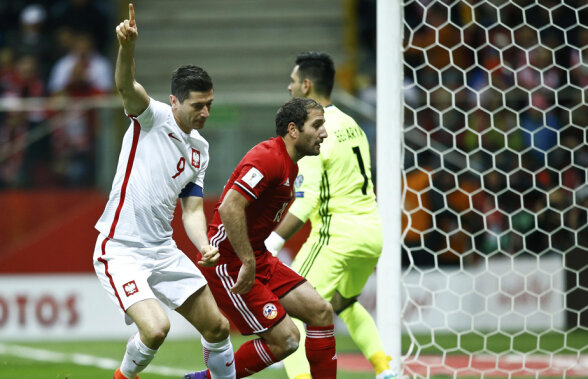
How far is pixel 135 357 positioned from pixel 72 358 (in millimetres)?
3836

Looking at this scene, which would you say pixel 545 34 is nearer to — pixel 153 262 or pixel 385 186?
pixel 385 186

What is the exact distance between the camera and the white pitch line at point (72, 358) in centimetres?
809

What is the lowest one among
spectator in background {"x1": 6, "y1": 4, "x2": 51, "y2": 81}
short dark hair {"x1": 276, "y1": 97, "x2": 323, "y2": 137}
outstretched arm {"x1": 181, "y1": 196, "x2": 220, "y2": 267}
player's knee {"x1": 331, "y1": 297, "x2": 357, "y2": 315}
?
player's knee {"x1": 331, "y1": 297, "x2": 357, "y2": 315}

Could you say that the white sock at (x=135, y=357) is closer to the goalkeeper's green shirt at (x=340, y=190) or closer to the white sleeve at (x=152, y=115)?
the white sleeve at (x=152, y=115)

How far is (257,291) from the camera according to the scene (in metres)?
5.77

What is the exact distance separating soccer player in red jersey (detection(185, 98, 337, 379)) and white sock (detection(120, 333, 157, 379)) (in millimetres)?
594

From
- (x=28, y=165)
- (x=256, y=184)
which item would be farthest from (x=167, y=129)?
(x=28, y=165)

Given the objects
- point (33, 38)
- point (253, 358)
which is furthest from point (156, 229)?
point (33, 38)

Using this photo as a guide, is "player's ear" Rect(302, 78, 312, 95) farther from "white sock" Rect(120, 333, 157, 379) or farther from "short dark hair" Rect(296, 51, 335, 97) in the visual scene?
"white sock" Rect(120, 333, 157, 379)

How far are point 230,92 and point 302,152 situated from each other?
9440mm

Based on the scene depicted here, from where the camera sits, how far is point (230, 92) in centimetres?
1511

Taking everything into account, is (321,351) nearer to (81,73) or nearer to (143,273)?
(143,273)

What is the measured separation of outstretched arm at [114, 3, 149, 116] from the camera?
5238 mm

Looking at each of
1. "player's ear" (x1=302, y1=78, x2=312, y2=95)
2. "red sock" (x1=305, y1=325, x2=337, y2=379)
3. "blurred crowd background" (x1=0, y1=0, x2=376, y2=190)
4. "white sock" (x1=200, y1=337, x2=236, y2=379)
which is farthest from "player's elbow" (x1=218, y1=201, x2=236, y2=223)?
"blurred crowd background" (x1=0, y1=0, x2=376, y2=190)
